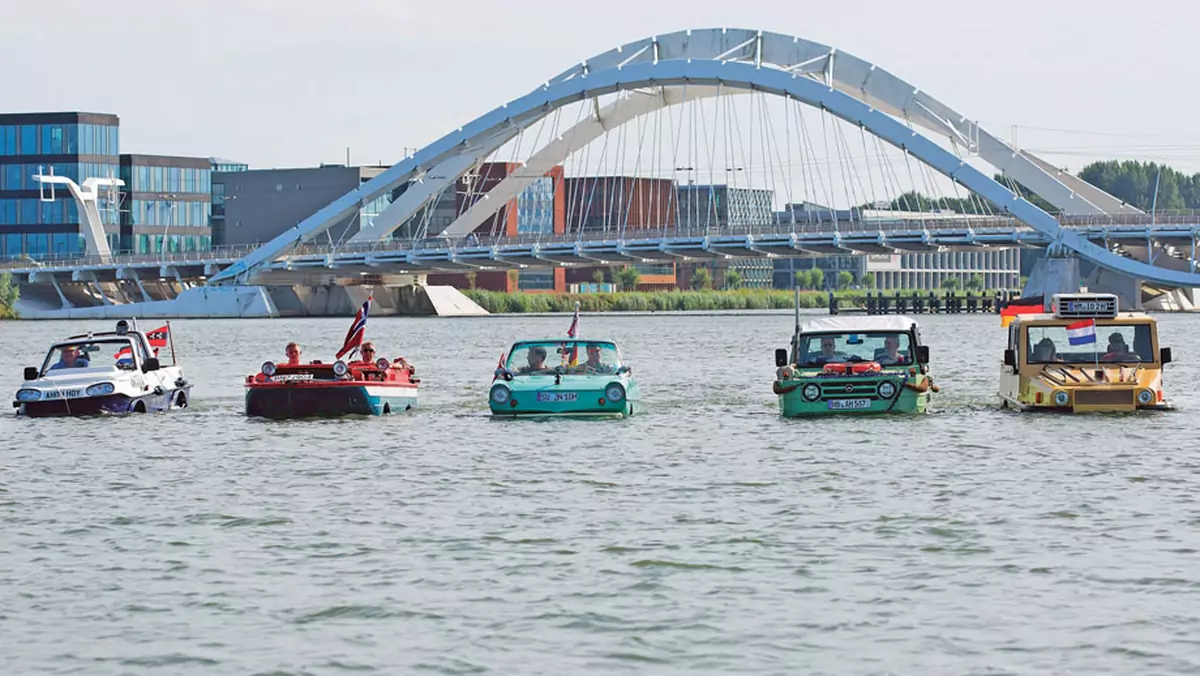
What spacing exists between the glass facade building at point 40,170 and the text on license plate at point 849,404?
13776 centimetres

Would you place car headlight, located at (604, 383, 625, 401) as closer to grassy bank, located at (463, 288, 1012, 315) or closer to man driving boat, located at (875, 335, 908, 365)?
man driving boat, located at (875, 335, 908, 365)

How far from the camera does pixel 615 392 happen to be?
33469mm

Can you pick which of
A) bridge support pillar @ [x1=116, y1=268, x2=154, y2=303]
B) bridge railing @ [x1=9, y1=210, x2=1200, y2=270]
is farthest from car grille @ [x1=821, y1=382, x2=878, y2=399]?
bridge support pillar @ [x1=116, y1=268, x2=154, y2=303]

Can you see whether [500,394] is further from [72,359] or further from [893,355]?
[72,359]

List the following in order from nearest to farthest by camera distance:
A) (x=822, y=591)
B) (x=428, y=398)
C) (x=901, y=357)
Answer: (x=822, y=591)
(x=901, y=357)
(x=428, y=398)

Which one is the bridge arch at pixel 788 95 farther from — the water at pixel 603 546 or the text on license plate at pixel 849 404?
the text on license plate at pixel 849 404

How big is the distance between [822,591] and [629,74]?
10768 centimetres

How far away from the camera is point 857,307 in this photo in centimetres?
16112

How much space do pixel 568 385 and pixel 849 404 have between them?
4.51 metres

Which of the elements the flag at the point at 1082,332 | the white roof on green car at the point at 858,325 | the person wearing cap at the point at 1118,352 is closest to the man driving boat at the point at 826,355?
the white roof on green car at the point at 858,325

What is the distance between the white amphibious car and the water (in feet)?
2.31

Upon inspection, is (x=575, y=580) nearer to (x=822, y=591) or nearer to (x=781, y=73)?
(x=822, y=591)

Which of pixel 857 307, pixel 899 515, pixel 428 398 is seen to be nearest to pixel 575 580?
pixel 899 515

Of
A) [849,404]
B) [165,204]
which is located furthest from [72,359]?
[165,204]
